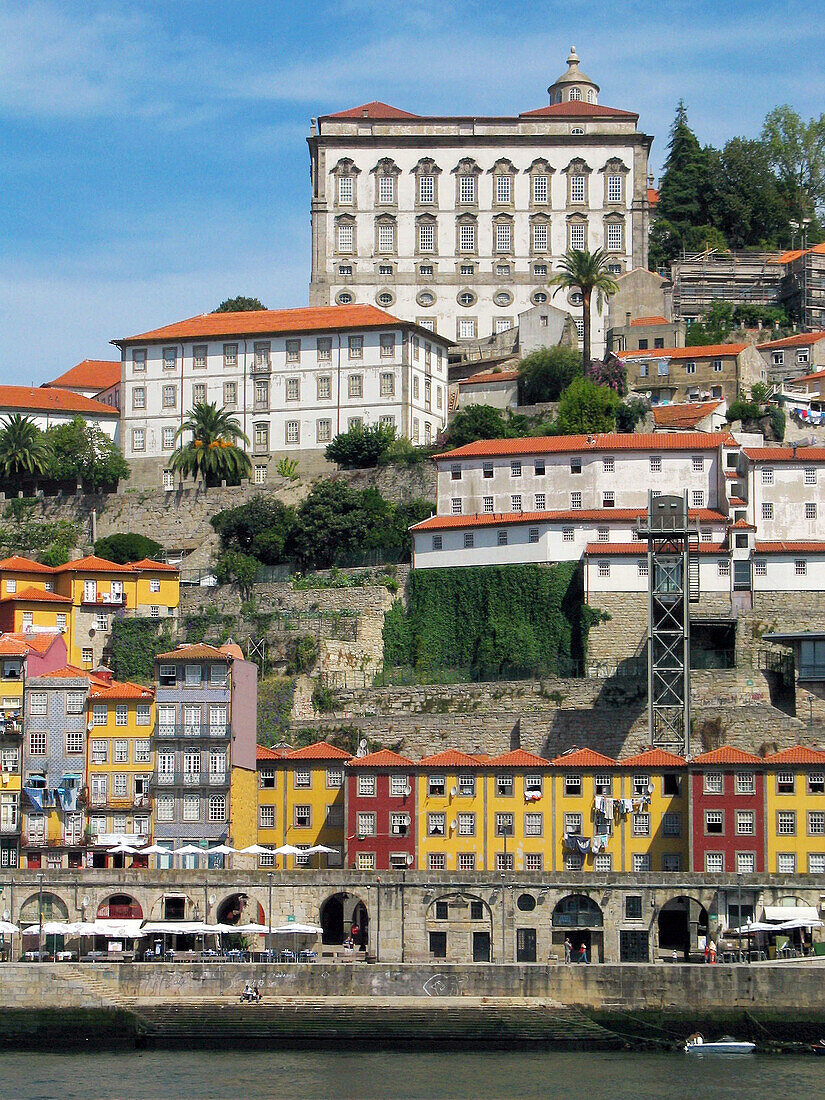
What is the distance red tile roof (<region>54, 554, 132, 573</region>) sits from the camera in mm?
94713

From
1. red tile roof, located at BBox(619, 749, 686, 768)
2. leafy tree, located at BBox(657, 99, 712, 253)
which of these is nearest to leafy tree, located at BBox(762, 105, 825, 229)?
leafy tree, located at BBox(657, 99, 712, 253)

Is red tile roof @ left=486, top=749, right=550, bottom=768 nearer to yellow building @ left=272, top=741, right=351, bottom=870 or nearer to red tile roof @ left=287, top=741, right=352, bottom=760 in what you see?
red tile roof @ left=287, top=741, right=352, bottom=760

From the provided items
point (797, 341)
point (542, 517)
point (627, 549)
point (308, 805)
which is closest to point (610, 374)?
point (797, 341)

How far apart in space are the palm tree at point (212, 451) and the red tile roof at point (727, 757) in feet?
134

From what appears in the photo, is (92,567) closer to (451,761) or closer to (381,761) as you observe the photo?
(381,761)

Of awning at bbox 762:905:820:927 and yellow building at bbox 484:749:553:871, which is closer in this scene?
awning at bbox 762:905:820:927

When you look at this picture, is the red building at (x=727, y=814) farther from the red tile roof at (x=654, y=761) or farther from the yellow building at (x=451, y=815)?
the yellow building at (x=451, y=815)

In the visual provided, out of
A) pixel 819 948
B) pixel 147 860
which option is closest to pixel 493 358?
pixel 147 860

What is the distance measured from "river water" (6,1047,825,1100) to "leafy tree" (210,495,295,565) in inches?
1530

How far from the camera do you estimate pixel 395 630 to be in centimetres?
9225

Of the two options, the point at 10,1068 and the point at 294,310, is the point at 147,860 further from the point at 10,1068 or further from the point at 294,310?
the point at 294,310

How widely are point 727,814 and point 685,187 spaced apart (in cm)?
7762

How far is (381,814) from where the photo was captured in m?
77.9

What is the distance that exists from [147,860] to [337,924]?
8683 millimetres
